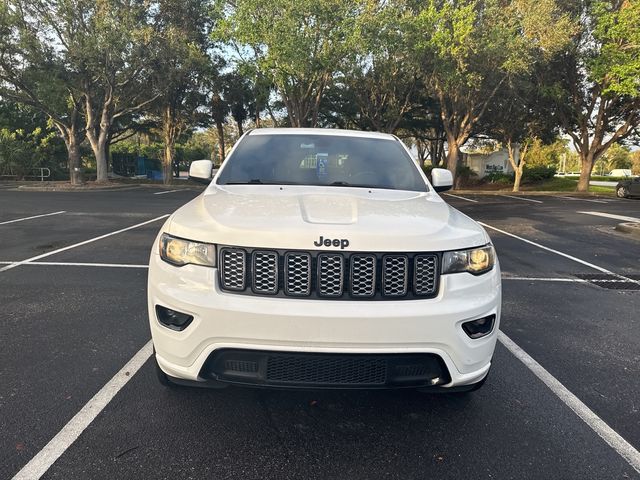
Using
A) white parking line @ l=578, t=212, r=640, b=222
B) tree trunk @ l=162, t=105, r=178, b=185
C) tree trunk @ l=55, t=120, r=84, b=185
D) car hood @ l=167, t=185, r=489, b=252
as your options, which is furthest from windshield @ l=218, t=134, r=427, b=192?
tree trunk @ l=162, t=105, r=178, b=185

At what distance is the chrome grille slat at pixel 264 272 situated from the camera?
7.68 ft

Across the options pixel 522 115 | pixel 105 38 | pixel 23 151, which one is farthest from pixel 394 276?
pixel 23 151

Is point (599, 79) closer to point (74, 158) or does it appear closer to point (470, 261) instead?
point (470, 261)

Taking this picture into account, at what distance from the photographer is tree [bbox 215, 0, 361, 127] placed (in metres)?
18.4

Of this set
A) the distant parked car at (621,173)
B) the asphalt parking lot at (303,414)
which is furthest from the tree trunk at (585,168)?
the distant parked car at (621,173)

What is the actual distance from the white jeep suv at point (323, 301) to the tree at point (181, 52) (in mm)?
21338

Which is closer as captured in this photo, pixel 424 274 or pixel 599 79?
pixel 424 274

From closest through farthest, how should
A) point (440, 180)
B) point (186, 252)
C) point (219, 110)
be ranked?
point (186, 252) < point (440, 180) < point (219, 110)

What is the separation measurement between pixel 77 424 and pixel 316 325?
156 cm

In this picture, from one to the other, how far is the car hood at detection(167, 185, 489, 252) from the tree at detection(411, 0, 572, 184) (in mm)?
18875

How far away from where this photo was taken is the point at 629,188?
24641 mm

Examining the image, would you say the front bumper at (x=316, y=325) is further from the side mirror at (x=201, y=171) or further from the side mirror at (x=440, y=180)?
the side mirror at (x=201, y=171)

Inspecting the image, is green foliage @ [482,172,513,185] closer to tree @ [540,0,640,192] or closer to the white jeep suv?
tree @ [540,0,640,192]

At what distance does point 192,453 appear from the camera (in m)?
2.42
